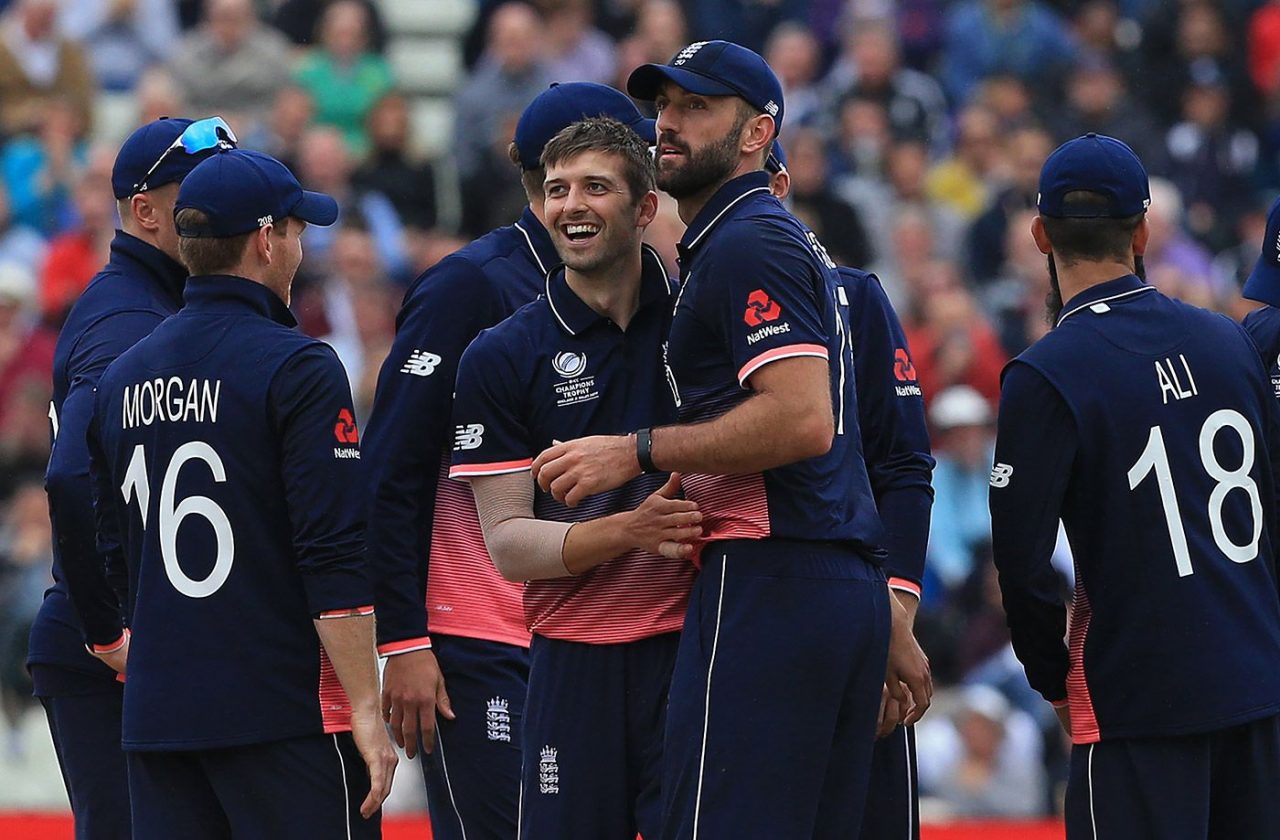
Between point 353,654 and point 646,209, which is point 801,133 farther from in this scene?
point 353,654

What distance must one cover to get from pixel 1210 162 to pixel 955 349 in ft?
10.4

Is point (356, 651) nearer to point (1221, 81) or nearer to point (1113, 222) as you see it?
point (1113, 222)

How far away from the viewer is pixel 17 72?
45.4 feet

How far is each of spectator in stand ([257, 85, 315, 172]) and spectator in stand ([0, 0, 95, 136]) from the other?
1361 millimetres

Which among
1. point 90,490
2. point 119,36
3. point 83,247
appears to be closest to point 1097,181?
point 90,490

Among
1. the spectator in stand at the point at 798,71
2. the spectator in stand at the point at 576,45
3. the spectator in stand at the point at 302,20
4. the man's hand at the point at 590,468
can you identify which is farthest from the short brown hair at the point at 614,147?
the spectator in stand at the point at 302,20

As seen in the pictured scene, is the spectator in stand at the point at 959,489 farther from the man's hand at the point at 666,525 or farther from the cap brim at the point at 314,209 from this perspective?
the man's hand at the point at 666,525

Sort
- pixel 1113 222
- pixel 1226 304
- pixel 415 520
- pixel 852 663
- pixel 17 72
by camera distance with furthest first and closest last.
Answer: pixel 17 72, pixel 1226 304, pixel 415 520, pixel 1113 222, pixel 852 663

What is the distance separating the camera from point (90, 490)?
17.8ft

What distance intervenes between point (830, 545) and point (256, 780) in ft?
4.69

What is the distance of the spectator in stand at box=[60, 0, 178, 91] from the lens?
14.5 m

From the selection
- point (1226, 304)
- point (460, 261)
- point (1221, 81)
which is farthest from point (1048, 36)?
point (460, 261)

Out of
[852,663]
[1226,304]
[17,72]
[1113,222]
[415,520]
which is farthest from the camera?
[17,72]

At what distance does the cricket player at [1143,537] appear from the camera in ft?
15.6
